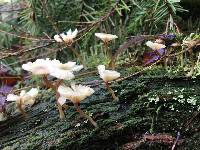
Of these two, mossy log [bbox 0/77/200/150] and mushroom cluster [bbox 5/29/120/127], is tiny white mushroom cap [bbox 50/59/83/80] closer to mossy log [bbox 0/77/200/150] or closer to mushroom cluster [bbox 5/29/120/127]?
mushroom cluster [bbox 5/29/120/127]

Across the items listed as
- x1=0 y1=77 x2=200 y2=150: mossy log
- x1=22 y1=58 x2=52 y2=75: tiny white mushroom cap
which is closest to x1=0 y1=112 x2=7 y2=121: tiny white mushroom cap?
x1=0 y1=77 x2=200 y2=150: mossy log

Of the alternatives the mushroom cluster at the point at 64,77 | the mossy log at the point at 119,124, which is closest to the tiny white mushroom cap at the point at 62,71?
the mushroom cluster at the point at 64,77

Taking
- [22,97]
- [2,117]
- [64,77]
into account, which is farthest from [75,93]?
[2,117]

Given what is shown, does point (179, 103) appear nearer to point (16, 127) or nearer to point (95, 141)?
point (95, 141)

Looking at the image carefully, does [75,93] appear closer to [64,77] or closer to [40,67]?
[64,77]

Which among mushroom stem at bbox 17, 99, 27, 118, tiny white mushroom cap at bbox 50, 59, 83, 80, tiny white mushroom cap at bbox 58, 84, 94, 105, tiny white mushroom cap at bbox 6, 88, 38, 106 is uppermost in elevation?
tiny white mushroom cap at bbox 50, 59, 83, 80

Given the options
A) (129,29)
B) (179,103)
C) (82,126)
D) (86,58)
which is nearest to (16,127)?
(82,126)

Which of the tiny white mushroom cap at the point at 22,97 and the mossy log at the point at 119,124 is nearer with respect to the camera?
the mossy log at the point at 119,124

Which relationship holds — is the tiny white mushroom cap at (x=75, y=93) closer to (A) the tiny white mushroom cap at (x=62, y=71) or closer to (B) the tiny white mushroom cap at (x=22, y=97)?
(A) the tiny white mushroom cap at (x=62, y=71)

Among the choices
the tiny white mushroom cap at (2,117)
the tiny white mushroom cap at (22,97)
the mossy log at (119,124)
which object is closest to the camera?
the mossy log at (119,124)
